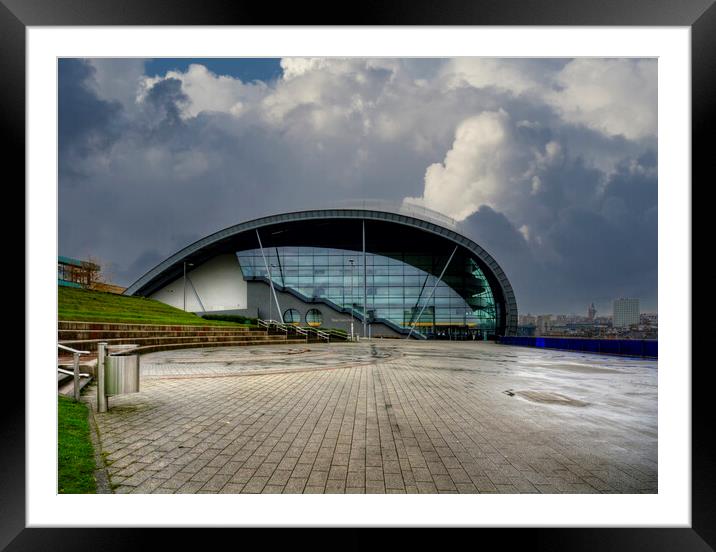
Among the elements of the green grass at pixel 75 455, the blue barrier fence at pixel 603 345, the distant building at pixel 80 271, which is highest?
the distant building at pixel 80 271

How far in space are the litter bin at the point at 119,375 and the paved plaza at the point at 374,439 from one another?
38 centimetres

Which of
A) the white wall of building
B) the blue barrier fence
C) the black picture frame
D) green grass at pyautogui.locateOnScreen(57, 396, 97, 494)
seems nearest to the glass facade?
the white wall of building

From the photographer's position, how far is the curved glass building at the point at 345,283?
152 feet

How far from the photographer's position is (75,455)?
3.89 m

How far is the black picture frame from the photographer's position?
98.7 inches

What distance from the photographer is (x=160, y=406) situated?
629 cm

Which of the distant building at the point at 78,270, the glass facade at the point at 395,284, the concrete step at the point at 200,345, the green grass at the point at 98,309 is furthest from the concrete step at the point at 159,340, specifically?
the distant building at the point at 78,270

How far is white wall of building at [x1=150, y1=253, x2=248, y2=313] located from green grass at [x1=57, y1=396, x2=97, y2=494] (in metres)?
43.5

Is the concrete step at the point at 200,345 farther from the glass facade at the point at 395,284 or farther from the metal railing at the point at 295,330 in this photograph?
the glass facade at the point at 395,284

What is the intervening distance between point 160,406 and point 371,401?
3.58 m
